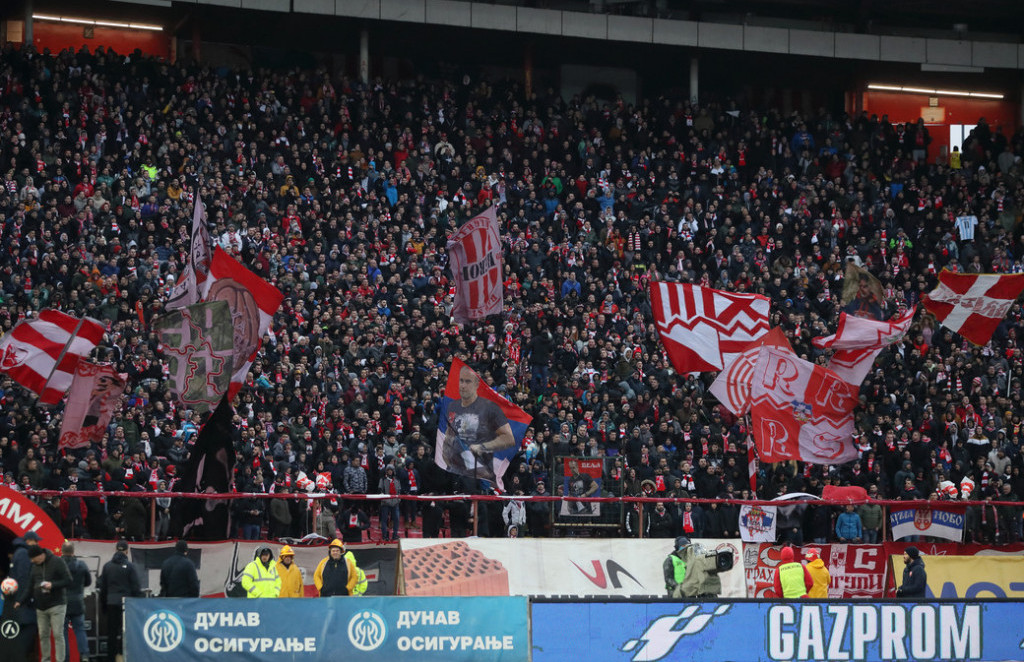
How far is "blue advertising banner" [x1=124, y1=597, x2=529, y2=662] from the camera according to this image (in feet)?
54.0

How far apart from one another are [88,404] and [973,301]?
13.9 m

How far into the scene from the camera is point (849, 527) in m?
22.0

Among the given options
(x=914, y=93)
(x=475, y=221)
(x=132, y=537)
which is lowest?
(x=132, y=537)

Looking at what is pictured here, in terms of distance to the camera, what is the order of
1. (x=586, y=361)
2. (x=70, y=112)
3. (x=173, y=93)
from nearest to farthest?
(x=586, y=361)
(x=70, y=112)
(x=173, y=93)

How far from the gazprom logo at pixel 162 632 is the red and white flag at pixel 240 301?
14.8 ft

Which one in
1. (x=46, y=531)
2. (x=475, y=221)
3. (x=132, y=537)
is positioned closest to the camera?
(x=46, y=531)

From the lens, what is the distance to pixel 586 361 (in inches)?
1133

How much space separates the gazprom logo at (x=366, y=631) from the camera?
1661cm

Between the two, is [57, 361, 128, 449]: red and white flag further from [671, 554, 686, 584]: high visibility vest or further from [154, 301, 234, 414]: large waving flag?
[671, 554, 686, 584]: high visibility vest

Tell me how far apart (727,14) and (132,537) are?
30276mm

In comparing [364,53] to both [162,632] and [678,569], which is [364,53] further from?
[162,632]

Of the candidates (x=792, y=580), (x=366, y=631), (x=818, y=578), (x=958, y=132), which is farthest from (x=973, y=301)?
(x=958, y=132)

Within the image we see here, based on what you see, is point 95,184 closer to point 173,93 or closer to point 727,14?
point 173,93

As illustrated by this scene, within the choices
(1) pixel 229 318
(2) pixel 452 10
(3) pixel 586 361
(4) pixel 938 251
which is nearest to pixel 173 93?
(2) pixel 452 10
